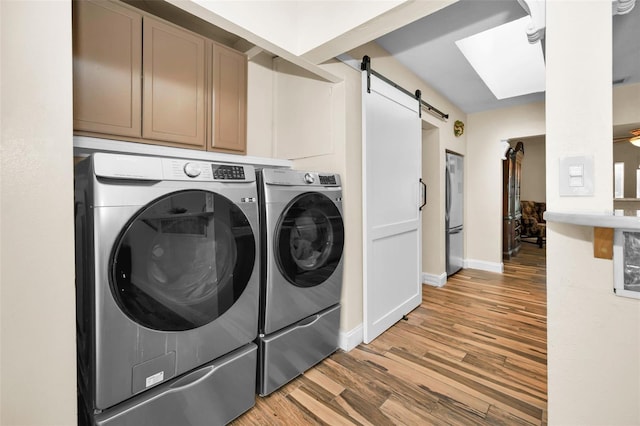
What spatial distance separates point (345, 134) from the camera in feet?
6.61

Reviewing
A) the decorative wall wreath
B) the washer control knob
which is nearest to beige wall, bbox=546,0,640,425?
the washer control knob

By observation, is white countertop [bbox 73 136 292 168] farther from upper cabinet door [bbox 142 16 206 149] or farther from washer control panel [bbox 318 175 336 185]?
washer control panel [bbox 318 175 336 185]

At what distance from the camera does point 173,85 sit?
1508 mm

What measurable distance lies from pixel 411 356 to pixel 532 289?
247cm

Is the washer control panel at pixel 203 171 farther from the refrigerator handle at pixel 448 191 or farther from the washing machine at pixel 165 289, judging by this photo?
the refrigerator handle at pixel 448 191

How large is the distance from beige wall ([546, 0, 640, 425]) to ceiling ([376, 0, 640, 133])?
2.08ft

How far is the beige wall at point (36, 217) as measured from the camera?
85 cm

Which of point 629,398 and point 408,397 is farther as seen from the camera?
point 408,397

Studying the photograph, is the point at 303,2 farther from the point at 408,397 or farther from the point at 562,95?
the point at 408,397

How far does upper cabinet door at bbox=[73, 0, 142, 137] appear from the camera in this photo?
1.22 metres

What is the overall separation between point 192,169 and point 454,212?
3.87 meters

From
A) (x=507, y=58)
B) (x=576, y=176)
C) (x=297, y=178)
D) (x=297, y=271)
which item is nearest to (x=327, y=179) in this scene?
(x=297, y=178)

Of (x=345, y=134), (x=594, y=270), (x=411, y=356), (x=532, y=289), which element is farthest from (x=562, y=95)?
(x=532, y=289)

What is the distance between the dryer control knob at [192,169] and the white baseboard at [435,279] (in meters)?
3.33
